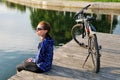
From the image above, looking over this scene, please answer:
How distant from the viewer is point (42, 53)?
23.6ft

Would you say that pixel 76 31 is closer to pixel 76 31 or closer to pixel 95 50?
pixel 76 31

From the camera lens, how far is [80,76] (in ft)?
24.1

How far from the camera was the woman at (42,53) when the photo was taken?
7.04m

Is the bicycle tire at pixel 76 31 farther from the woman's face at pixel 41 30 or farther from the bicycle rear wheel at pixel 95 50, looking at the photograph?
the woman's face at pixel 41 30

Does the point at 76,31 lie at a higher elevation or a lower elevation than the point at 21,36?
higher

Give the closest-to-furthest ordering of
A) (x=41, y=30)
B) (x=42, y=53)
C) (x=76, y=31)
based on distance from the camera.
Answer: (x=41, y=30)
(x=42, y=53)
(x=76, y=31)

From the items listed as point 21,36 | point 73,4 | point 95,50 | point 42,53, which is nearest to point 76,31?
point 95,50

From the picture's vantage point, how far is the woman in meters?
7.04

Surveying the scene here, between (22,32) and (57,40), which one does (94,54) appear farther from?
(22,32)

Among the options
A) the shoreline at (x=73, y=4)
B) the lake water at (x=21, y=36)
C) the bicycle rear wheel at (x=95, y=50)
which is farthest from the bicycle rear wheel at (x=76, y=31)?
the shoreline at (x=73, y=4)

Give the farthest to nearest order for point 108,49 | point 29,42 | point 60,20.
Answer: point 60,20
point 29,42
point 108,49

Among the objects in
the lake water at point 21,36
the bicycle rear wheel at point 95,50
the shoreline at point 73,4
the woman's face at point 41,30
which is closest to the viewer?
the woman's face at point 41,30

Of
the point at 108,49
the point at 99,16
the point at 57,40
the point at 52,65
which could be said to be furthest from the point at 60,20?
the point at 52,65

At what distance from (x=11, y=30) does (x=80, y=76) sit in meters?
14.5
